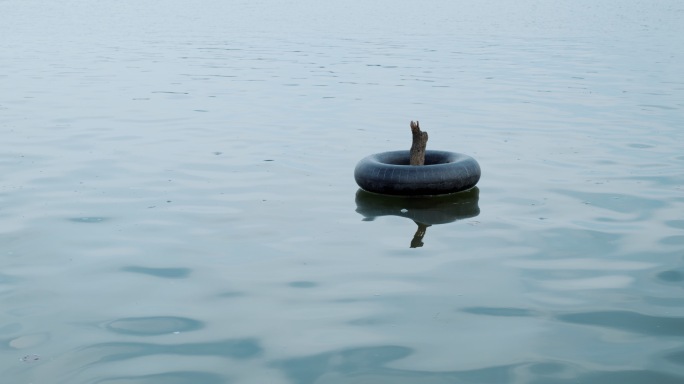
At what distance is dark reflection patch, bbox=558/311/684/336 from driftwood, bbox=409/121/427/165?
4.72 meters

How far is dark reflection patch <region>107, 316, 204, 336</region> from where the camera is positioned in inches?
296

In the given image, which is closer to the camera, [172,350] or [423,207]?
[172,350]

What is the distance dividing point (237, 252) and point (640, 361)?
4.25 meters

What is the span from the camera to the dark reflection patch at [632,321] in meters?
7.50

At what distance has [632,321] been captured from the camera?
25.3 ft

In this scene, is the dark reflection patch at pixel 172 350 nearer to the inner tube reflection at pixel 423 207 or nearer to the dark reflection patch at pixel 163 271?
the dark reflection patch at pixel 163 271

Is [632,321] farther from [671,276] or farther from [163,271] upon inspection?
[163,271]

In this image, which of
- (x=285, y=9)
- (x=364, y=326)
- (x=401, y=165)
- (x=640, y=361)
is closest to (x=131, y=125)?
(x=401, y=165)

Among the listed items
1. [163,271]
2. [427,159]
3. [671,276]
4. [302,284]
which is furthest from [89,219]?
[671,276]

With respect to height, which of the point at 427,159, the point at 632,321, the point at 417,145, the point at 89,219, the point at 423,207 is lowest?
the point at 89,219

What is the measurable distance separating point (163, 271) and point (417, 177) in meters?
3.78

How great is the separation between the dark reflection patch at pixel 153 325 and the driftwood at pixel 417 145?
522 centimetres

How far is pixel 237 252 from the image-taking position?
31.4ft

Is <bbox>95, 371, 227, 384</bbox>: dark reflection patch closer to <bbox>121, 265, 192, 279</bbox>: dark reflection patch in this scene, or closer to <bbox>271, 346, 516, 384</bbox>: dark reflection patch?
<bbox>271, 346, 516, 384</bbox>: dark reflection patch
